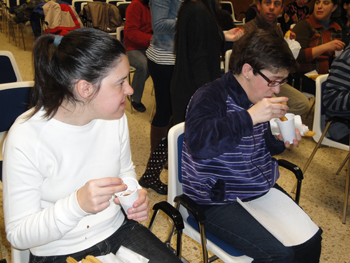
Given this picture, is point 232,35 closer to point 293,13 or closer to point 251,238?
point 251,238

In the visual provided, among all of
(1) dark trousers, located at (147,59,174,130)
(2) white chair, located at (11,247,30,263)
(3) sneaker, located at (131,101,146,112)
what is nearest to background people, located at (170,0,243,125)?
(1) dark trousers, located at (147,59,174,130)

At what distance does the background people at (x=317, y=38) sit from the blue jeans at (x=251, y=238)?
2.27m

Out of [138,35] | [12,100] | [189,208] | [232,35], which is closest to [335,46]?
[232,35]

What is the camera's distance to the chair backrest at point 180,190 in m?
1.33

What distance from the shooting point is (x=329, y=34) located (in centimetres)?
346

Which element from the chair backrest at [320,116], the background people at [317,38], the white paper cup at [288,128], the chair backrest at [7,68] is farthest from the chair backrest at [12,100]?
the background people at [317,38]

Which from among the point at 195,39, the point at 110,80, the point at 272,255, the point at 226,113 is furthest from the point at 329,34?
the point at 110,80

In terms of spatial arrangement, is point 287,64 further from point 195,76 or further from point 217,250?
point 217,250

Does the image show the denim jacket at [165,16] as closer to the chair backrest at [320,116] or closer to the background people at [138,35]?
the chair backrest at [320,116]

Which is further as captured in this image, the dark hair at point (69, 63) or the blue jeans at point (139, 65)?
the blue jeans at point (139, 65)

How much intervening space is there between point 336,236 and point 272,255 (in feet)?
3.61

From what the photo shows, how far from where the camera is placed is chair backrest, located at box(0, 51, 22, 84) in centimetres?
224

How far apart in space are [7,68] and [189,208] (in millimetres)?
1709

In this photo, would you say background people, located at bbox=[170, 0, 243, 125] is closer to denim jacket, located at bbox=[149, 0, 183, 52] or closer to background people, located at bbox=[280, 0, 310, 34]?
denim jacket, located at bbox=[149, 0, 183, 52]
